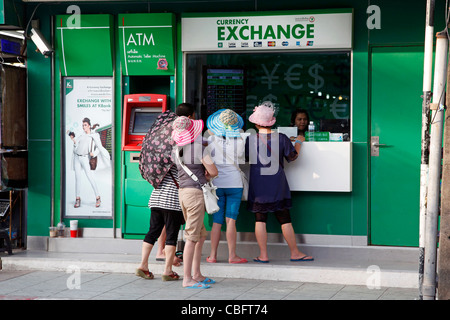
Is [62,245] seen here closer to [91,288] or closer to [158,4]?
[91,288]

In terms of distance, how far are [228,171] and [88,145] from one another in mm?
2083

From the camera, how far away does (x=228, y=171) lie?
7.79 metres

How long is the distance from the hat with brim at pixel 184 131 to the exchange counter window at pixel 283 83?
1696 mm

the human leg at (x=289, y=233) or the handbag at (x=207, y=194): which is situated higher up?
the handbag at (x=207, y=194)

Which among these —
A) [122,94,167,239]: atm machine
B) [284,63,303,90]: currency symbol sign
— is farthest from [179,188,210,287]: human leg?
[284,63,303,90]: currency symbol sign

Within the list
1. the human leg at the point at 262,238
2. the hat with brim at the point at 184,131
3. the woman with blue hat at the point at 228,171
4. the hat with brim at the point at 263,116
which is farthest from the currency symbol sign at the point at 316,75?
the hat with brim at the point at 184,131

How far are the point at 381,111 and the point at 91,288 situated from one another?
3.83 meters

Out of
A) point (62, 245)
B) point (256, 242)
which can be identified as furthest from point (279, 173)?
point (62, 245)

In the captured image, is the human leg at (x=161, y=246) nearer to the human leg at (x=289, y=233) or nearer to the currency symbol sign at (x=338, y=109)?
the human leg at (x=289, y=233)

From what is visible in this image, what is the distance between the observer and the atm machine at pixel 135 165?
8.50 metres

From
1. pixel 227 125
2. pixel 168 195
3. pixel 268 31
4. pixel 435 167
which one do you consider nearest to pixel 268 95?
pixel 268 31

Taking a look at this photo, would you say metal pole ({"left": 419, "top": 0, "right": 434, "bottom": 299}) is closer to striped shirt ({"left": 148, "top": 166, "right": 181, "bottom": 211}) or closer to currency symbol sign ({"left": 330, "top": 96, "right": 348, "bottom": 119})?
currency symbol sign ({"left": 330, "top": 96, "right": 348, "bottom": 119})

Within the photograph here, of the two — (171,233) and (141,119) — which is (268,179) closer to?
(171,233)

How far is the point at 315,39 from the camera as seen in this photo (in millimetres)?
8219
